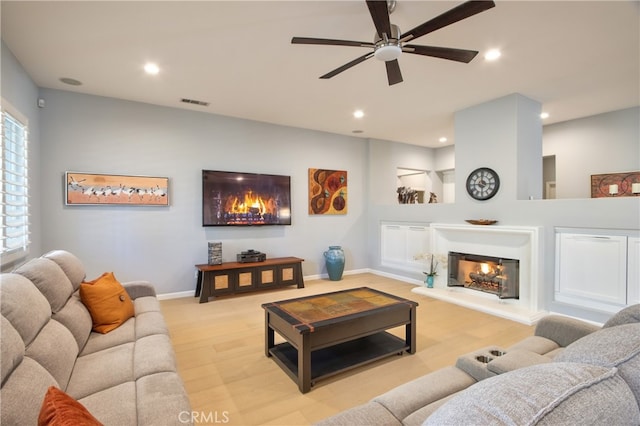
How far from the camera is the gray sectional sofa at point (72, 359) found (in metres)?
1.24

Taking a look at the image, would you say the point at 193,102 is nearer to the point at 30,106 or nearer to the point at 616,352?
the point at 30,106

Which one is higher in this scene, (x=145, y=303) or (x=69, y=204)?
(x=69, y=204)

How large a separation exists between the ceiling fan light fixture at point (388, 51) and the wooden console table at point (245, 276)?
3.56 metres

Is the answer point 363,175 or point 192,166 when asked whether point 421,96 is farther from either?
point 192,166

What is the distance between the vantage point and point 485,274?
15.4ft

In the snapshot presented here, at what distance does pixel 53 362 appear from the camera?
1536mm

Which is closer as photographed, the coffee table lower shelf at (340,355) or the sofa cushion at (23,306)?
the sofa cushion at (23,306)

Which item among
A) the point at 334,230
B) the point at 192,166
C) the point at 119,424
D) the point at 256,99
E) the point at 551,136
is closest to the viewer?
the point at 119,424

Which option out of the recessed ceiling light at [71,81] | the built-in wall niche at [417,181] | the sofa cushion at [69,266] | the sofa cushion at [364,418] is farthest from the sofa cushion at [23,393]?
the built-in wall niche at [417,181]

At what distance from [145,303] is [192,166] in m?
2.56

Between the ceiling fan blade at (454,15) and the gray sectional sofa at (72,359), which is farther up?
the ceiling fan blade at (454,15)

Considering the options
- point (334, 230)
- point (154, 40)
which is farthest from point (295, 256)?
point (154, 40)

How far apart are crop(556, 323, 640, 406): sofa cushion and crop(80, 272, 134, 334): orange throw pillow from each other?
2.81m

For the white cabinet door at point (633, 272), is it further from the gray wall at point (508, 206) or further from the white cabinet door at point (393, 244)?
the white cabinet door at point (393, 244)
